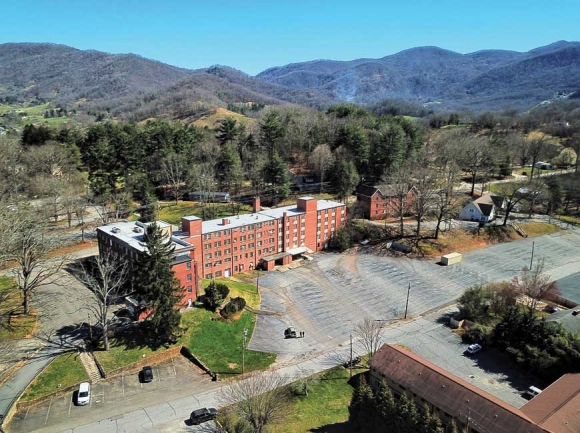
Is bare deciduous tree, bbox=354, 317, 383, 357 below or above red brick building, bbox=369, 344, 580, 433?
below

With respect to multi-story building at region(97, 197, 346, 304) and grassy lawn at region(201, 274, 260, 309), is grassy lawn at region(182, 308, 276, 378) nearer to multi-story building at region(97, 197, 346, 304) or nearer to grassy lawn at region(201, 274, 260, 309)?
multi-story building at region(97, 197, 346, 304)

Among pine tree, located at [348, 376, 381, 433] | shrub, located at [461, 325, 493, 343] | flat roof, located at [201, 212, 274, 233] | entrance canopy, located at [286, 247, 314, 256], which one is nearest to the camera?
pine tree, located at [348, 376, 381, 433]

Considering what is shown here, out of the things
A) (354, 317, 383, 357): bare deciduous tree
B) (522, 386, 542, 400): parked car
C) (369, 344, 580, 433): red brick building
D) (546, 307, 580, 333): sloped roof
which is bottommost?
(522, 386, 542, 400): parked car

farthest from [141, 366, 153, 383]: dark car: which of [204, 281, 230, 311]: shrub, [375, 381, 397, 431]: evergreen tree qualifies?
[375, 381, 397, 431]: evergreen tree

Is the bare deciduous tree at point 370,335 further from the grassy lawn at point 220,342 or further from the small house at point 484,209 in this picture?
the small house at point 484,209

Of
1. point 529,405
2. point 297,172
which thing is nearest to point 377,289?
point 529,405

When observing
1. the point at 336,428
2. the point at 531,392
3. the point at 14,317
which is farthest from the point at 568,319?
the point at 14,317
